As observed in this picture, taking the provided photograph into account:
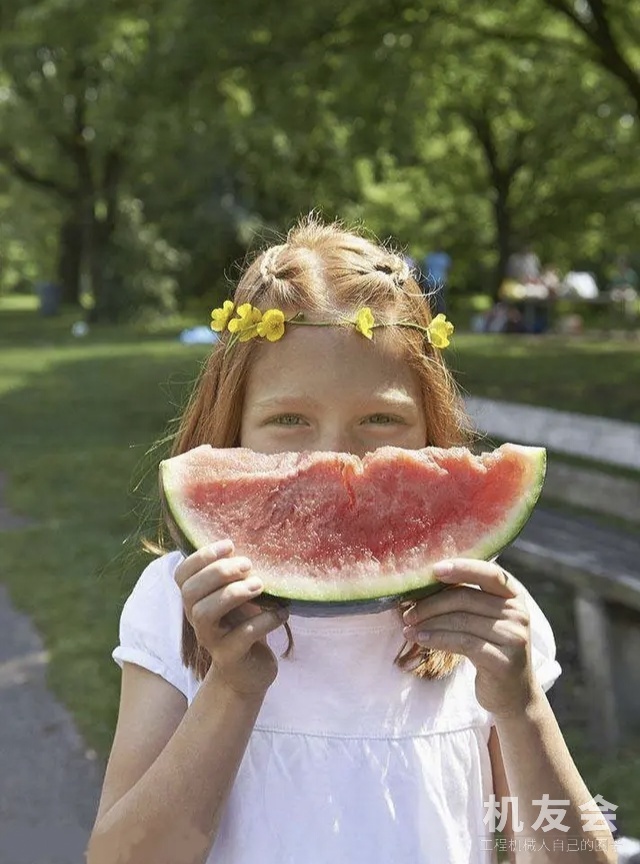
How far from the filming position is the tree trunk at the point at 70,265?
41600 mm

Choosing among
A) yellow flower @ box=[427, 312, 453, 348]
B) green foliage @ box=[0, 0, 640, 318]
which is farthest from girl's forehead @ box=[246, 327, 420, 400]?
green foliage @ box=[0, 0, 640, 318]

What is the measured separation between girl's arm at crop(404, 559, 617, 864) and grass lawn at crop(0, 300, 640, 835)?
3.76 feet

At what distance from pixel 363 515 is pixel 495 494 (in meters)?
0.26

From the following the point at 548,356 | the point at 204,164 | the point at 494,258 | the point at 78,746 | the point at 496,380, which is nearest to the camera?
the point at 78,746

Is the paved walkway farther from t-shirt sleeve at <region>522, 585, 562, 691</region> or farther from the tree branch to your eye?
the tree branch

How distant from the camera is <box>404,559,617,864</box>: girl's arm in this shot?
1721 mm

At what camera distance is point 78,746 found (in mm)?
4445

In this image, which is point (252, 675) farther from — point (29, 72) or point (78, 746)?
point (29, 72)

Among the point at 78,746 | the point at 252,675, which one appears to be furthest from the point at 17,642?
the point at 252,675

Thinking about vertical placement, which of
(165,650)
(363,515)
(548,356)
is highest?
(363,515)

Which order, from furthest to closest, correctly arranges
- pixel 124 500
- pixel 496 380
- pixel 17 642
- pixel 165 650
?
pixel 496 380 → pixel 124 500 → pixel 17 642 → pixel 165 650

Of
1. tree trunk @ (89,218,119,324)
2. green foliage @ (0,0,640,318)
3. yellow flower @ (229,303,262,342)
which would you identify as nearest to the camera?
yellow flower @ (229,303,262,342)

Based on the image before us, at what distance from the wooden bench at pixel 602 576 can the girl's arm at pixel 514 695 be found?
2094 millimetres

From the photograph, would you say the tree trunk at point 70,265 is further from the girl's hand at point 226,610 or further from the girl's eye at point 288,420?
the girl's hand at point 226,610
